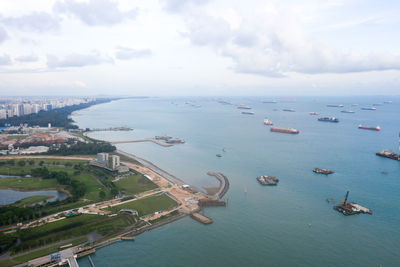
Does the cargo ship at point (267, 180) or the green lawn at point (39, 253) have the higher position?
the cargo ship at point (267, 180)

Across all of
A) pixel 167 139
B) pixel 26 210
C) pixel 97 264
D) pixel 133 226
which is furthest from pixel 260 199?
pixel 167 139

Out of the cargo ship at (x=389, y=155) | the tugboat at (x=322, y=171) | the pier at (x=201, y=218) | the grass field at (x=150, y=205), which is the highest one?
the cargo ship at (x=389, y=155)

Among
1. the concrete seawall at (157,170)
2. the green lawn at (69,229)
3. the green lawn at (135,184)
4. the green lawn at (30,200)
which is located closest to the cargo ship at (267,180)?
the concrete seawall at (157,170)

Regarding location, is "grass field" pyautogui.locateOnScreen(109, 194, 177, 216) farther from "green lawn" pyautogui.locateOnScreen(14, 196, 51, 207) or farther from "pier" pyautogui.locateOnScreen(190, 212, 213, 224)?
"green lawn" pyautogui.locateOnScreen(14, 196, 51, 207)

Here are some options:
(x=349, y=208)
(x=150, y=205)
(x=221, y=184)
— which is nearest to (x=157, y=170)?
(x=221, y=184)

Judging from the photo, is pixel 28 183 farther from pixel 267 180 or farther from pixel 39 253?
pixel 267 180

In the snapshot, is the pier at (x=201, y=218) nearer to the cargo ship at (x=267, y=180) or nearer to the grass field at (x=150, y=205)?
the grass field at (x=150, y=205)
